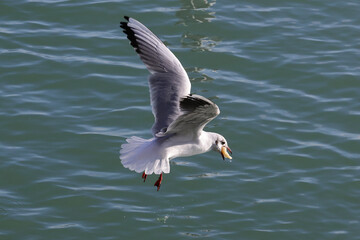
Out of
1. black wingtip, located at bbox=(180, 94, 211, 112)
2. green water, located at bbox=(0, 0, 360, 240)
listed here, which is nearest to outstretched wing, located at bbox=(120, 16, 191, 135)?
black wingtip, located at bbox=(180, 94, 211, 112)

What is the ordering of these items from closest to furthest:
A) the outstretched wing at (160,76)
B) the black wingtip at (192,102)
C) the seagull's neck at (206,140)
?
the black wingtip at (192,102), the seagull's neck at (206,140), the outstretched wing at (160,76)

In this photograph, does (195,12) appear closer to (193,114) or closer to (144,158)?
(144,158)

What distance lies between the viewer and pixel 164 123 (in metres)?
9.44

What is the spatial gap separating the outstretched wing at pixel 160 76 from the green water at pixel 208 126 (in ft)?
5.20

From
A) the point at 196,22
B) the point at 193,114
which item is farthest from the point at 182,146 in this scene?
the point at 196,22

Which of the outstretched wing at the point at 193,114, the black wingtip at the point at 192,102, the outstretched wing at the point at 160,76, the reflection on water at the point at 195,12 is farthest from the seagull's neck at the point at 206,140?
the reflection on water at the point at 195,12

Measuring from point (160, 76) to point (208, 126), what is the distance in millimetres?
2587

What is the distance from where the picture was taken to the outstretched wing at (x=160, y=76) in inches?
376

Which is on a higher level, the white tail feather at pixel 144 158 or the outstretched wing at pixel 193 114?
the outstretched wing at pixel 193 114

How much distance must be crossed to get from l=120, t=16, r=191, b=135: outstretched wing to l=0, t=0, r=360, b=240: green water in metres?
1.59

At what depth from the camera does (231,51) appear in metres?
14.0

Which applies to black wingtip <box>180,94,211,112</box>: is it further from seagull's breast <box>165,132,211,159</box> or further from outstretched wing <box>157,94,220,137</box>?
seagull's breast <box>165,132,211,159</box>

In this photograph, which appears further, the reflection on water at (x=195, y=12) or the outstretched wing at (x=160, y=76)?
the reflection on water at (x=195, y=12)

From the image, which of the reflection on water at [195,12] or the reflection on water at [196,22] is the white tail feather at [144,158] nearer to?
the reflection on water at [196,22]
